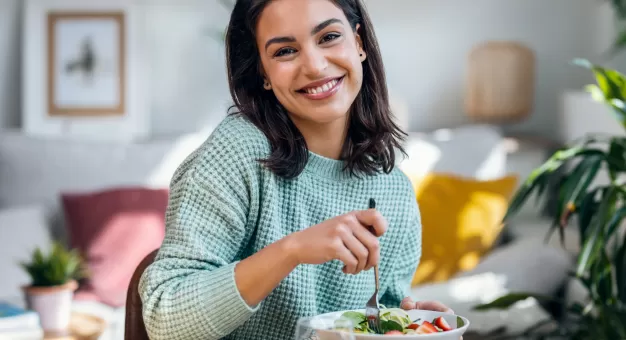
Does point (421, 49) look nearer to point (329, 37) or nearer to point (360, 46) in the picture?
point (360, 46)

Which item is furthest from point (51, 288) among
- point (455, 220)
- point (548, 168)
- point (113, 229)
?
point (455, 220)

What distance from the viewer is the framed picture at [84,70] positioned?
3619 mm

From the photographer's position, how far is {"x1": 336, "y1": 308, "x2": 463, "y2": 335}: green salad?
2.94 feet

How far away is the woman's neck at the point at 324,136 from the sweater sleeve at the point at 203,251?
0.44 ft

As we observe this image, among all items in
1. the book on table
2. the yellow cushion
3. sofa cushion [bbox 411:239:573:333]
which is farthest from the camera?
the yellow cushion

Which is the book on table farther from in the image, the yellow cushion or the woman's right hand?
the yellow cushion

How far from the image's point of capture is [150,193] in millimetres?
3104

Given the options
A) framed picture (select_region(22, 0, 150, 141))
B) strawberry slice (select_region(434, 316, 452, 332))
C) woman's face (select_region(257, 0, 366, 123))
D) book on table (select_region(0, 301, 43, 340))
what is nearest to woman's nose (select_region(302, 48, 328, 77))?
woman's face (select_region(257, 0, 366, 123))

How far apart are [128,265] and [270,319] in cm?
187

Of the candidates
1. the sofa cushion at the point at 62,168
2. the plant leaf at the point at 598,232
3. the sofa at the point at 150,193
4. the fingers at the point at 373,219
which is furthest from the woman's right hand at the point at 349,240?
the sofa cushion at the point at 62,168

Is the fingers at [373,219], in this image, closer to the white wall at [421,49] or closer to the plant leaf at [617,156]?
the plant leaf at [617,156]

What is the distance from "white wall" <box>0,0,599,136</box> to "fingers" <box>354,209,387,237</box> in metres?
2.91

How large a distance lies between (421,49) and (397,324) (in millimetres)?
3061

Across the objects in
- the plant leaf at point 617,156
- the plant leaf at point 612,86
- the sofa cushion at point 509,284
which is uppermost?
the plant leaf at point 612,86
